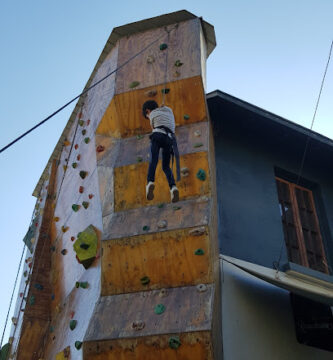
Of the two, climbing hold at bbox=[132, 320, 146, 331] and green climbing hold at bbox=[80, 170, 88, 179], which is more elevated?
green climbing hold at bbox=[80, 170, 88, 179]

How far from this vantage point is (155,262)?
590cm

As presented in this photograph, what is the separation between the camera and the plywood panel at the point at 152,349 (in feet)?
16.6

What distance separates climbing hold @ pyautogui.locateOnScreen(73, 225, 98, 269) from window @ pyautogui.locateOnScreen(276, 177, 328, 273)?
123 inches

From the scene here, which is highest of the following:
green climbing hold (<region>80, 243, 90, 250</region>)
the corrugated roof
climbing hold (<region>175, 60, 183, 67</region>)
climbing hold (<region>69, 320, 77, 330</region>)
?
the corrugated roof

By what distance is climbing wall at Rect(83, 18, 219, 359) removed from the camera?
529 cm

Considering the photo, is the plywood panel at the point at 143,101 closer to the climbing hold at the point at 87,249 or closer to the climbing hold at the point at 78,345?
the climbing hold at the point at 87,249

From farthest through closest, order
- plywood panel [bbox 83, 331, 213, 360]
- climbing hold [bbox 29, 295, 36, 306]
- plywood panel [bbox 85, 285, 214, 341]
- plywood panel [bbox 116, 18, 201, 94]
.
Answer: climbing hold [bbox 29, 295, 36, 306]
plywood panel [bbox 116, 18, 201, 94]
plywood panel [bbox 85, 285, 214, 341]
plywood panel [bbox 83, 331, 213, 360]

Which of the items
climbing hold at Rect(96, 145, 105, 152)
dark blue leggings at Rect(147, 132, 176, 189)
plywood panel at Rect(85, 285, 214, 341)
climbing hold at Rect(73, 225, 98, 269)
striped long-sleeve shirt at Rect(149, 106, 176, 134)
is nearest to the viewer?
plywood panel at Rect(85, 285, 214, 341)

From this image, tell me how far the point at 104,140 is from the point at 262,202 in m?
2.72

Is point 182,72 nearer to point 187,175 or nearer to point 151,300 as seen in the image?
point 187,175

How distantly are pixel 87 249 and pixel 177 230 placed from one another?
1679 mm

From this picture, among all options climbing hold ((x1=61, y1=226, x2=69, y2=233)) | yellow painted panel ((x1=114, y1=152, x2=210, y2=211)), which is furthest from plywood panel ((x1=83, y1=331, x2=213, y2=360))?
climbing hold ((x1=61, y1=226, x2=69, y2=233))

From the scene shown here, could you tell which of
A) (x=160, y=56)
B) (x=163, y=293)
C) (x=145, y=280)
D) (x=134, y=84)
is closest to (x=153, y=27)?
(x=160, y=56)

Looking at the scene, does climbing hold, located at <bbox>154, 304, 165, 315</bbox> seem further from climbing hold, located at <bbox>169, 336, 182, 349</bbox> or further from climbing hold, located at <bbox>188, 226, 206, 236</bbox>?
climbing hold, located at <bbox>188, 226, 206, 236</bbox>
